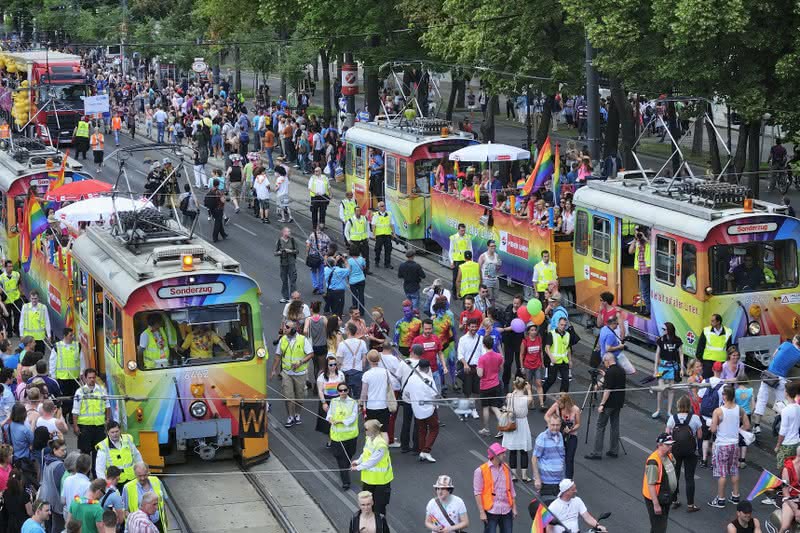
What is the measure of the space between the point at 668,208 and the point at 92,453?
34.3ft

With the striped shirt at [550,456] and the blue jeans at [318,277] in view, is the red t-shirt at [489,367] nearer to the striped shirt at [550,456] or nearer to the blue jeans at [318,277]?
the striped shirt at [550,456]

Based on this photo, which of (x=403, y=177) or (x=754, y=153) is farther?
(x=403, y=177)

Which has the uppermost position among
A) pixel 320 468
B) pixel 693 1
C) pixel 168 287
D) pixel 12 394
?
pixel 693 1

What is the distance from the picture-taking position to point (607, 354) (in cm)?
1959

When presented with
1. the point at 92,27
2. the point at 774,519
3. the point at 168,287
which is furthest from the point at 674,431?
the point at 92,27

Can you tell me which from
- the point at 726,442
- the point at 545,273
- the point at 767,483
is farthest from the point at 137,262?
the point at 767,483

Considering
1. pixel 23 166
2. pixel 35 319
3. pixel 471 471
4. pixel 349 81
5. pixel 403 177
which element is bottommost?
pixel 471 471

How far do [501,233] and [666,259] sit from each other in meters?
6.22

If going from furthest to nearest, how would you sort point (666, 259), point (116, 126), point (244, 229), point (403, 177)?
point (116, 126) → point (244, 229) → point (403, 177) → point (666, 259)

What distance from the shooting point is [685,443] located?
17078 mm

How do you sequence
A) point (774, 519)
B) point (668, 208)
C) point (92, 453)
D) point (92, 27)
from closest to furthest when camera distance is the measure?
point (774, 519) → point (92, 453) → point (668, 208) → point (92, 27)

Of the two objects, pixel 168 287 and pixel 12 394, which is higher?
pixel 168 287

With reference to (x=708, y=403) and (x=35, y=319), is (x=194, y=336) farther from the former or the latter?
(x=708, y=403)

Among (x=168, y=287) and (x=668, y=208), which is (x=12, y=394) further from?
(x=668, y=208)
